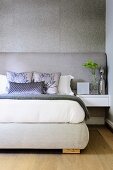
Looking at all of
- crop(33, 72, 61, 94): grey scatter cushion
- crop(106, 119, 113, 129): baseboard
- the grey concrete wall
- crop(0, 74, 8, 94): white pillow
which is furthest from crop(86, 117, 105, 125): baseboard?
crop(0, 74, 8, 94): white pillow

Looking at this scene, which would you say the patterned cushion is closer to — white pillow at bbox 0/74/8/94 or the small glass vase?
white pillow at bbox 0/74/8/94

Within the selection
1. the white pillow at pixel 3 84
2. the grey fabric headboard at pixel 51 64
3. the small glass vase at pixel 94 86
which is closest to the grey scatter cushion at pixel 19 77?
the white pillow at pixel 3 84

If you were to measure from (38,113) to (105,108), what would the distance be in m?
2.28

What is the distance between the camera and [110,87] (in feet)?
15.6

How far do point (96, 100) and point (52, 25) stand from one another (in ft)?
5.52

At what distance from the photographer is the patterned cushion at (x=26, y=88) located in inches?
169

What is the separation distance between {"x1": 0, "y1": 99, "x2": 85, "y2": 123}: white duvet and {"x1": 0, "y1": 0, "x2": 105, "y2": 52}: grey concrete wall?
7.21ft

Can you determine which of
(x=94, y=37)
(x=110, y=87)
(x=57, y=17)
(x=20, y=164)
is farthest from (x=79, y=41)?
(x=20, y=164)

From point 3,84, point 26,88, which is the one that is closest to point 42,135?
point 26,88

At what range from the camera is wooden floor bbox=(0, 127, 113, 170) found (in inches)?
104

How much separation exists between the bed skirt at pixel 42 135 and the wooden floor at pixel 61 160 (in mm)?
130

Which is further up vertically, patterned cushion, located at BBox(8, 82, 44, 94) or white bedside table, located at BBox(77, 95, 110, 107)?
patterned cushion, located at BBox(8, 82, 44, 94)

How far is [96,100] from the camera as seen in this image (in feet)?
15.5

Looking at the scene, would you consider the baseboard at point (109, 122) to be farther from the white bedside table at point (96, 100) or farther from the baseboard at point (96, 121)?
the white bedside table at point (96, 100)
